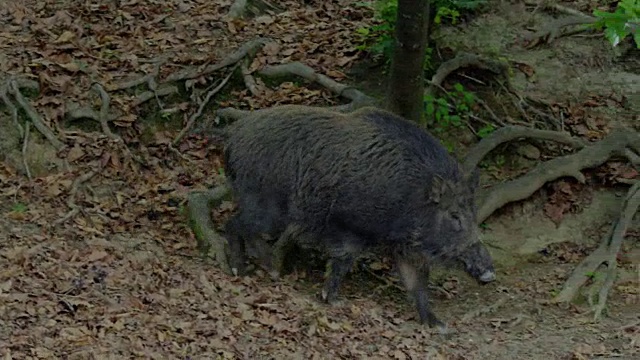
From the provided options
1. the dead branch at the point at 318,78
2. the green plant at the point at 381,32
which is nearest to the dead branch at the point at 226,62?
the dead branch at the point at 318,78

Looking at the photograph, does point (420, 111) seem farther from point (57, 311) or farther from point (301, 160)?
point (57, 311)

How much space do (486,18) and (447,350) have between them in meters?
5.05

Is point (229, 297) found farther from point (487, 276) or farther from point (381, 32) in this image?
point (381, 32)

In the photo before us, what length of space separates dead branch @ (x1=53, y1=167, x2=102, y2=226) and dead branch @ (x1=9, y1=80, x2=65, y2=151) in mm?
442

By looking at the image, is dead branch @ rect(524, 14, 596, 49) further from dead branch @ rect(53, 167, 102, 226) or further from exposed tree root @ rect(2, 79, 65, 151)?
exposed tree root @ rect(2, 79, 65, 151)

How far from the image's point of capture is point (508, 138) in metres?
9.79

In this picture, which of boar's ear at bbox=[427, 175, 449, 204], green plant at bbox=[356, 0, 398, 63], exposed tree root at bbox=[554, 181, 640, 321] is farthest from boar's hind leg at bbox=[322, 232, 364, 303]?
green plant at bbox=[356, 0, 398, 63]

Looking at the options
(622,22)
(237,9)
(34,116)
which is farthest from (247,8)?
(622,22)

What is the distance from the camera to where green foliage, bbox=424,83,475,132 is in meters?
9.93

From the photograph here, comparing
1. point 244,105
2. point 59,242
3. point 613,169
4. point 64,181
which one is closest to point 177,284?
point 59,242

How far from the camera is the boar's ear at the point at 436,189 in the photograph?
313 inches

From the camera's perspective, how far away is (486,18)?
11.3 m

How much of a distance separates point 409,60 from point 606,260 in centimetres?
244

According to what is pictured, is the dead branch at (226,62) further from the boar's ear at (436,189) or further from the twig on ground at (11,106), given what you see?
the boar's ear at (436,189)
